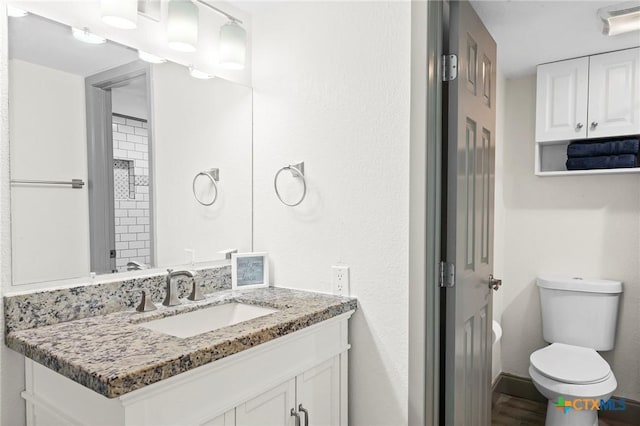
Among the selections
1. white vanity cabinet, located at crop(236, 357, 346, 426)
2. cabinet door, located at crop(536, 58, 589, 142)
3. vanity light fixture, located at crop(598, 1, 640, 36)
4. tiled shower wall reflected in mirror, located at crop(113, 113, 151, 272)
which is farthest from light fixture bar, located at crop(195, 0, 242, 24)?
cabinet door, located at crop(536, 58, 589, 142)

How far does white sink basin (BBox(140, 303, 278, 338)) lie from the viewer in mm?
1414

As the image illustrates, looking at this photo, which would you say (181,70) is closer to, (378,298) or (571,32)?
(378,298)

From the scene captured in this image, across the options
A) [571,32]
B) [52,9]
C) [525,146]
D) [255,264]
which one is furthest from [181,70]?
[525,146]

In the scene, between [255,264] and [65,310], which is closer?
[65,310]

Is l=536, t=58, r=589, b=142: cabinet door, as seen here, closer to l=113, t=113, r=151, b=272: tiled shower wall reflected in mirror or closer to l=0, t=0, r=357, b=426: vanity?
l=0, t=0, r=357, b=426: vanity

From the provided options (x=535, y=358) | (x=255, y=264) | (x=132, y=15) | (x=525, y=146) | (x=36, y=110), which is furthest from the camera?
(x=525, y=146)

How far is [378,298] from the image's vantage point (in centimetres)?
156

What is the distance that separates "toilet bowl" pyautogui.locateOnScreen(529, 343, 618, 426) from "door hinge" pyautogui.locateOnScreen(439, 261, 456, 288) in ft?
3.87

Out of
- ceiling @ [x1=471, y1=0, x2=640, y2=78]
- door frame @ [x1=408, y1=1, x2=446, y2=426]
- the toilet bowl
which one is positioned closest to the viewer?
door frame @ [x1=408, y1=1, x2=446, y2=426]

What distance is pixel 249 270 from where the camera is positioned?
1829 millimetres

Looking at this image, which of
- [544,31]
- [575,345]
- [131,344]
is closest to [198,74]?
[131,344]

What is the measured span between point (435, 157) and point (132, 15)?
1.18 m

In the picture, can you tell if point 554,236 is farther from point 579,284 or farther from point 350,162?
point 350,162

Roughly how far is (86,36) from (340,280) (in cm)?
128
